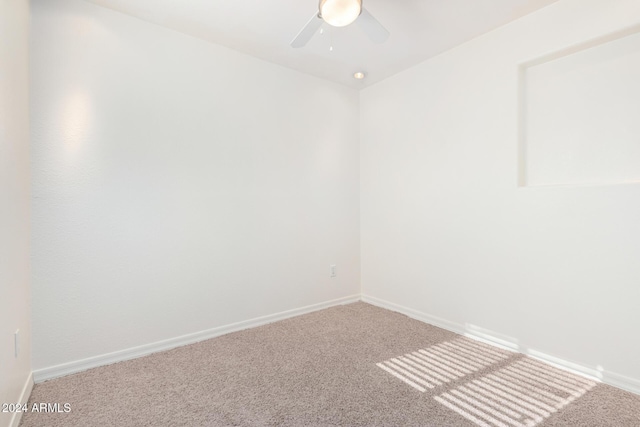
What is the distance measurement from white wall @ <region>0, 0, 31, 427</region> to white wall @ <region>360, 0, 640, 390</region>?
271 cm

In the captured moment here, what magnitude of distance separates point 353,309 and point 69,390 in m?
2.22

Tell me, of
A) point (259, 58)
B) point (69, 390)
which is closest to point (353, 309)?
point (69, 390)

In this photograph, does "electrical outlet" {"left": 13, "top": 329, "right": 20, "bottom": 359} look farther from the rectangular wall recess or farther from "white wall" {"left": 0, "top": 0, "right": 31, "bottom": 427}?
the rectangular wall recess

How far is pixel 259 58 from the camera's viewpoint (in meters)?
2.77

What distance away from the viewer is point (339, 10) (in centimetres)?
153

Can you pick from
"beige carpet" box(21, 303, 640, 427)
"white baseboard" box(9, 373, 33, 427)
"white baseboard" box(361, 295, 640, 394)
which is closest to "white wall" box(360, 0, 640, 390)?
"white baseboard" box(361, 295, 640, 394)

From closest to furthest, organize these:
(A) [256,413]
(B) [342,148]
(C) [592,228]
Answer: (A) [256,413], (C) [592,228], (B) [342,148]

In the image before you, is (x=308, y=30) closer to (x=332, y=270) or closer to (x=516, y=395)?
(x=332, y=270)

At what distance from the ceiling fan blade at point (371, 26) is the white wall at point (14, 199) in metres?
1.64

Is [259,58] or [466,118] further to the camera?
[259,58]

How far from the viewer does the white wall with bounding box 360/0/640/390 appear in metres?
1.85

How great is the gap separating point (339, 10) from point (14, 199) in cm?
182

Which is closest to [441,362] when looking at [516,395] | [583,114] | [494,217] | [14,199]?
[516,395]

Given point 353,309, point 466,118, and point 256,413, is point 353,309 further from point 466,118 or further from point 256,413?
point 466,118
